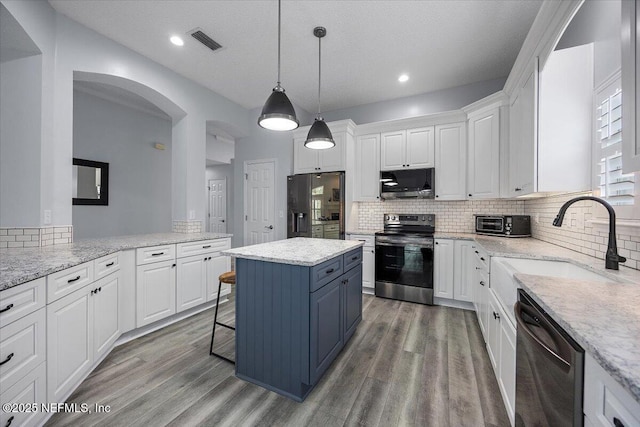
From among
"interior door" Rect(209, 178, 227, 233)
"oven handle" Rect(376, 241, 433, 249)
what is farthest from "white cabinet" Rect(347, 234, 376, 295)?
"interior door" Rect(209, 178, 227, 233)

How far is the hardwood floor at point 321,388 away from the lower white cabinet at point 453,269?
0.71m

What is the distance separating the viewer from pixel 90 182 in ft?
13.1

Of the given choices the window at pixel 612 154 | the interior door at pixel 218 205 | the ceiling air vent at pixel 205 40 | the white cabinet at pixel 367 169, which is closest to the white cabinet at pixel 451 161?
the white cabinet at pixel 367 169

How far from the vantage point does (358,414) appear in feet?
5.19

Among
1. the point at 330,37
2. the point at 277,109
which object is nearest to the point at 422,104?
the point at 330,37

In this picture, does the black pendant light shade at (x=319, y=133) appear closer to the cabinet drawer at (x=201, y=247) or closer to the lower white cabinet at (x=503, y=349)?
the cabinet drawer at (x=201, y=247)

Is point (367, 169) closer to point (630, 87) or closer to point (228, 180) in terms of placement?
point (630, 87)

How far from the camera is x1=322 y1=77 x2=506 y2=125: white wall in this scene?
3.61 metres

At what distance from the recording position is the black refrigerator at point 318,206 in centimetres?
397

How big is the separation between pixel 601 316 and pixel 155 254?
3113 mm

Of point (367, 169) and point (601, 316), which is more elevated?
point (367, 169)

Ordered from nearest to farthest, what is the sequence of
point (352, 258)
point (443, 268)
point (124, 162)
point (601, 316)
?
point (601, 316) → point (352, 258) → point (443, 268) → point (124, 162)

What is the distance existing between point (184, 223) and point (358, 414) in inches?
119

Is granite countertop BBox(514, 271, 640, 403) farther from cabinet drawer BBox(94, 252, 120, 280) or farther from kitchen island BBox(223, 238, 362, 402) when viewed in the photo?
cabinet drawer BBox(94, 252, 120, 280)
